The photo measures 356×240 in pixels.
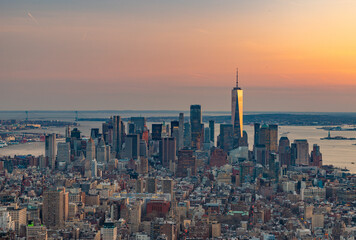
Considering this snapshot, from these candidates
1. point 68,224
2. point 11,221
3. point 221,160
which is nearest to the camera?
point 11,221

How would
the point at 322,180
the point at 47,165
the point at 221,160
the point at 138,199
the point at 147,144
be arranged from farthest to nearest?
the point at 147,144, the point at 221,160, the point at 47,165, the point at 322,180, the point at 138,199

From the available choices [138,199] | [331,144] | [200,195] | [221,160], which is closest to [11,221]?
[138,199]

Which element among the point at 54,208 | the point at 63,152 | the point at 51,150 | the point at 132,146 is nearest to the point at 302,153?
the point at 132,146

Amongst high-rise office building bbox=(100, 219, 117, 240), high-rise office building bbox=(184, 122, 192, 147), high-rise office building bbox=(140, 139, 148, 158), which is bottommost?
high-rise office building bbox=(100, 219, 117, 240)

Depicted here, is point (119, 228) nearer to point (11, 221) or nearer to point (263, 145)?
point (11, 221)

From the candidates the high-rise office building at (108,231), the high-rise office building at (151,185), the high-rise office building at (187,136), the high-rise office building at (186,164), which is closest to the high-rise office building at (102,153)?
the high-rise office building at (186,164)

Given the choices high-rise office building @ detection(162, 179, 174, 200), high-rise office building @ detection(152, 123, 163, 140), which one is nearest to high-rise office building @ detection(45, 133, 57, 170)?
high-rise office building @ detection(152, 123, 163, 140)

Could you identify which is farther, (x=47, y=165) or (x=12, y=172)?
(x=47, y=165)

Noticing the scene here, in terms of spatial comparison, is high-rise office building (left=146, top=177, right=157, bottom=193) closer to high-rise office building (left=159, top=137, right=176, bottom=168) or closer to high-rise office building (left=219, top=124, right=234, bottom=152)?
high-rise office building (left=159, top=137, right=176, bottom=168)
